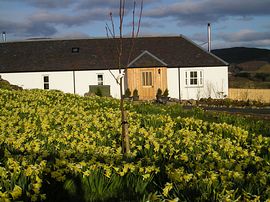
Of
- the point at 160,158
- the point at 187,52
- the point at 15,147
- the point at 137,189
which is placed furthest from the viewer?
the point at 187,52

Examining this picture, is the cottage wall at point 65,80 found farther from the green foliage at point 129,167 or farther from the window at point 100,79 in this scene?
the green foliage at point 129,167

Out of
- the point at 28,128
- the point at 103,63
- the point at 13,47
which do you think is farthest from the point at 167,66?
the point at 28,128

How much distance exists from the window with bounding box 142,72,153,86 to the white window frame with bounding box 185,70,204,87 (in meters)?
3.28

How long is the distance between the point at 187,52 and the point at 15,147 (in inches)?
1168

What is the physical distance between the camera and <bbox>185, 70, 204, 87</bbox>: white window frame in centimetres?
3384

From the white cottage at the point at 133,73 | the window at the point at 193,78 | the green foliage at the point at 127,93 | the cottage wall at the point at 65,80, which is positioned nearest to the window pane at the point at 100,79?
the white cottage at the point at 133,73

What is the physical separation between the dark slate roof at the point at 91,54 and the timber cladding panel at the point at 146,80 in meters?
0.57

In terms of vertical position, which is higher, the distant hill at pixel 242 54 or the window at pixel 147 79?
the distant hill at pixel 242 54

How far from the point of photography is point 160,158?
6035 mm

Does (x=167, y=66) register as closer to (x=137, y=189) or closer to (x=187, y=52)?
(x=187, y=52)

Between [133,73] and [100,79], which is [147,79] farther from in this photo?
[100,79]

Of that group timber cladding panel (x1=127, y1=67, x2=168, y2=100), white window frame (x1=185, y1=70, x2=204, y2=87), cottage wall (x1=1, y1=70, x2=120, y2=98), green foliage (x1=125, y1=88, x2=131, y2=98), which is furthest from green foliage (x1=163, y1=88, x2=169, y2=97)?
cottage wall (x1=1, y1=70, x2=120, y2=98)

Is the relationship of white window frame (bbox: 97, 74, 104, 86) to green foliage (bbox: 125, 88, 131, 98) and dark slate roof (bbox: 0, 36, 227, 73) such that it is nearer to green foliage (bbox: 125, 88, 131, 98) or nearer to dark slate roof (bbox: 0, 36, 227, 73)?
dark slate roof (bbox: 0, 36, 227, 73)

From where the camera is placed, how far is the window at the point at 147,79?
106ft
